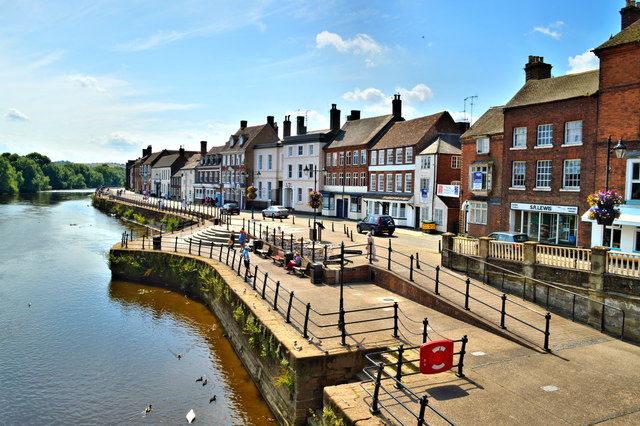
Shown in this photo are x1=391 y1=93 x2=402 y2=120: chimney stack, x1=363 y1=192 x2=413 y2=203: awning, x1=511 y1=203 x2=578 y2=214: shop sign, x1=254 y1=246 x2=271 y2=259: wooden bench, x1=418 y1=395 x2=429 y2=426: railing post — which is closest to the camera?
x1=418 y1=395 x2=429 y2=426: railing post

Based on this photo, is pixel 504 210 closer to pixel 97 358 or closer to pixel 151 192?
pixel 97 358

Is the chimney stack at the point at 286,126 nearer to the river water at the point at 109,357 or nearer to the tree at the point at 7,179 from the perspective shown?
the river water at the point at 109,357

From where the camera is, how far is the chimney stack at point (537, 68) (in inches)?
1232

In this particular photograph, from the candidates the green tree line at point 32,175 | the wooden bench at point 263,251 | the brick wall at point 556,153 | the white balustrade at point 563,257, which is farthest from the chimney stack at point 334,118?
the green tree line at point 32,175

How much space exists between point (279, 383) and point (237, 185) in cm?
5909

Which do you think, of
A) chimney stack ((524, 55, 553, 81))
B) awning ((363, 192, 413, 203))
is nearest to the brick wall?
chimney stack ((524, 55, 553, 81))

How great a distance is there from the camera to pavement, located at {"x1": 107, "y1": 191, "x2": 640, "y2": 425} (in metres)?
8.80

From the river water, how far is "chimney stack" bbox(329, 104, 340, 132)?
34326mm

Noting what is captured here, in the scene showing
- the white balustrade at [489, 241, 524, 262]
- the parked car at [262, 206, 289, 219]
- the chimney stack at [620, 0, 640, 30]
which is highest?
the chimney stack at [620, 0, 640, 30]

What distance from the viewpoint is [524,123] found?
2880 centimetres

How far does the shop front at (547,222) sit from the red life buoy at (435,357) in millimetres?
19814

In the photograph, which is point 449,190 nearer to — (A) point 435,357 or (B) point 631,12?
(B) point 631,12

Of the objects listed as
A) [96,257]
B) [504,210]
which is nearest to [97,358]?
[96,257]

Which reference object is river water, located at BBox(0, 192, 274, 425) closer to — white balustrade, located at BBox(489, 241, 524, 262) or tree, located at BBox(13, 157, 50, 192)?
white balustrade, located at BBox(489, 241, 524, 262)
